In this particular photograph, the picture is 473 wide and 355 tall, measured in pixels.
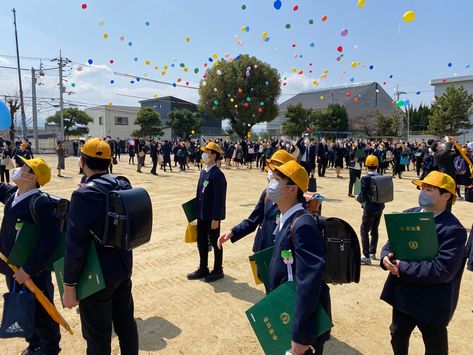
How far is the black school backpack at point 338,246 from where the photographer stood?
2.37 m

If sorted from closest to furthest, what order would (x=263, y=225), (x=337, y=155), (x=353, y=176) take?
(x=263, y=225)
(x=353, y=176)
(x=337, y=155)

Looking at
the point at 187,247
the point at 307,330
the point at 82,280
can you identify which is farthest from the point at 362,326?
the point at 187,247

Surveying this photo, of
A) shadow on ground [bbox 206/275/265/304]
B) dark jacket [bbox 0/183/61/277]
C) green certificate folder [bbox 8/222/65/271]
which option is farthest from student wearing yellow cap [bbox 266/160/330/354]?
shadow on ground [bbox 206/275/265/304]

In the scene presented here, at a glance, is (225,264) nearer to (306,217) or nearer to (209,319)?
(209,319)

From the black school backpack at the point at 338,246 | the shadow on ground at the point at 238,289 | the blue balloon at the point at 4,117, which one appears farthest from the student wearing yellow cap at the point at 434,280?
the blue balloon at the point at 4,117

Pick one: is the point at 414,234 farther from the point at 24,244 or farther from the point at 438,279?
the point at 24,244

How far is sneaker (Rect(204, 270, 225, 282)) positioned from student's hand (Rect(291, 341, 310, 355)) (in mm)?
3363

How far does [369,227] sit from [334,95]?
67394 mm

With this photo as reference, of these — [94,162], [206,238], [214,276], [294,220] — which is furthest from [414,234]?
[214,276]

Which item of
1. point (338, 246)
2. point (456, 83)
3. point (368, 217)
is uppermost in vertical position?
point (456, 83)

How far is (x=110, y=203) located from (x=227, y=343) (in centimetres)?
213

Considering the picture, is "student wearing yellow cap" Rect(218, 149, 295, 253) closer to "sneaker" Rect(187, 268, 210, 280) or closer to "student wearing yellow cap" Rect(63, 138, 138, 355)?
"student wearing yellow cap" Rect(63, 138, 138, 355)

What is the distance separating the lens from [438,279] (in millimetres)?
2465

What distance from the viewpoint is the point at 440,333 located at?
259cm
